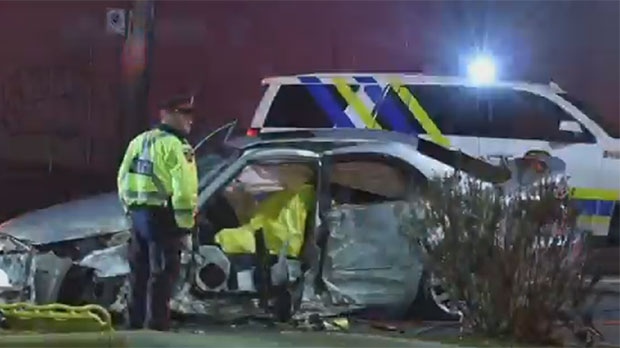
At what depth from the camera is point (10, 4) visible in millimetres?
6664

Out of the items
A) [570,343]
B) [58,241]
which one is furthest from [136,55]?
[570,343]

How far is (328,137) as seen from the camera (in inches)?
265

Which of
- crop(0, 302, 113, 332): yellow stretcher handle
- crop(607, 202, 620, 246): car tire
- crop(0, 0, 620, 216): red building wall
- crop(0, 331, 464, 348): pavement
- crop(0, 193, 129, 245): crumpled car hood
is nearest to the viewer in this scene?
crop(0, 331, 464, 348): pavement

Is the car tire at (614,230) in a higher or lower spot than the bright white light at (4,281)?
higher

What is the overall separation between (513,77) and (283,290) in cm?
191

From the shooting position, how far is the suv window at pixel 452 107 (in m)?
6.73

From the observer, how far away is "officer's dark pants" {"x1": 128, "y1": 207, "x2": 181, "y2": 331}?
261 inches

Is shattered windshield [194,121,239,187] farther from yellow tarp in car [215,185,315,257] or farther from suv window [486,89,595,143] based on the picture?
suv window [486,89,595,143]

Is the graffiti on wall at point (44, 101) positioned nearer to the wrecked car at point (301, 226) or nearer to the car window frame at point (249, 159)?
the wrecked car at point (301, 226)

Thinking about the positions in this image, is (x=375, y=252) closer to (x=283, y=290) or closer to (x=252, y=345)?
(x=283, y=290)

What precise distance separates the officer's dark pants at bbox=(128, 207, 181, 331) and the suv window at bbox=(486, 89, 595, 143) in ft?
6.62

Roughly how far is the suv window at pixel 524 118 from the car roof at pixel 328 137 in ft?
1.67

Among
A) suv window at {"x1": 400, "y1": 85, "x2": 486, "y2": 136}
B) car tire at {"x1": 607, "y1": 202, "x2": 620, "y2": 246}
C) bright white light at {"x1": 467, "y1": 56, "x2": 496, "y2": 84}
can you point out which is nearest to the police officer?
suv window at {"x1": 400, "y1": 85, "x2": 486, "y2": 136}

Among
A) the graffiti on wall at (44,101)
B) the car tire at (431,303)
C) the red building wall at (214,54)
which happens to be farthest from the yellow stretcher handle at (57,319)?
the car tire at (431,303)
